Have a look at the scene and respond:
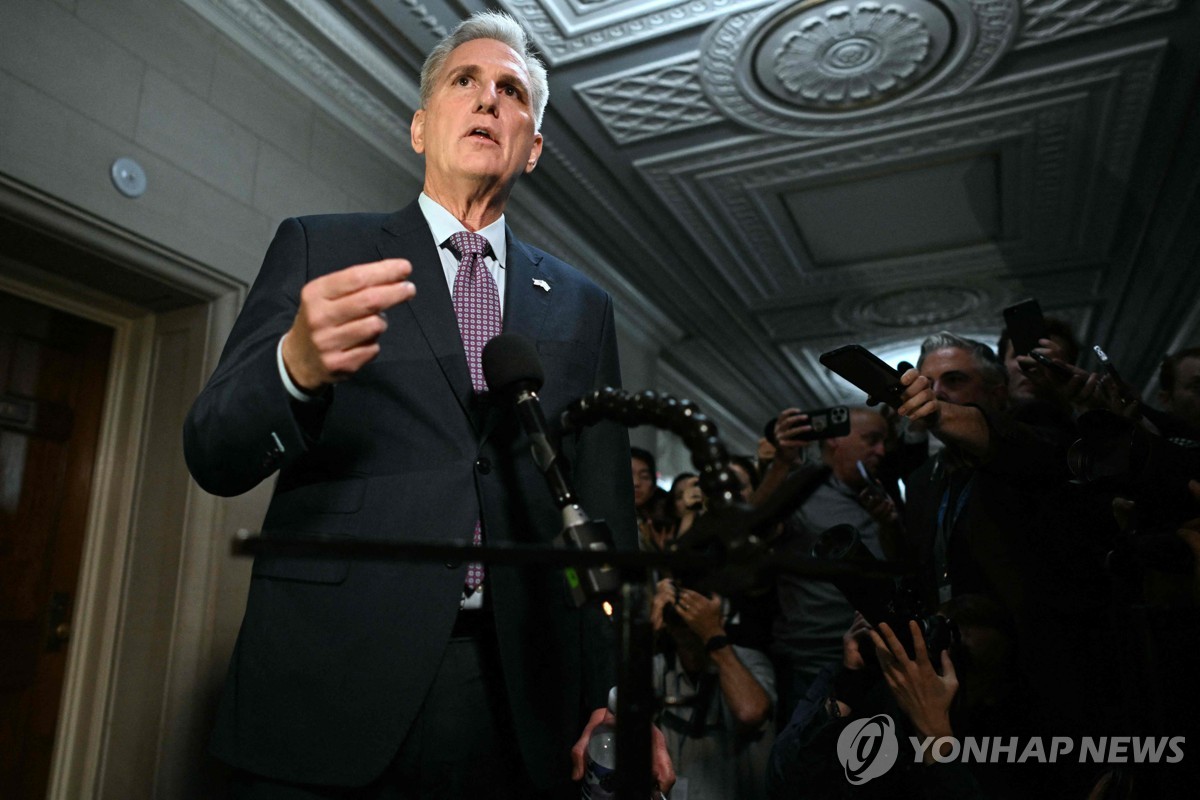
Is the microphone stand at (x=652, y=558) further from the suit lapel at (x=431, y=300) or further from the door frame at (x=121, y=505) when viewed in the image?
the door frame at (x=121, y=505)

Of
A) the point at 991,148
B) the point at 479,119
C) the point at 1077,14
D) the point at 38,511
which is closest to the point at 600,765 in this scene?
the point at 479,119

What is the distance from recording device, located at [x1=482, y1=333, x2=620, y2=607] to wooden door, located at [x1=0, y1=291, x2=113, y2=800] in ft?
7.54

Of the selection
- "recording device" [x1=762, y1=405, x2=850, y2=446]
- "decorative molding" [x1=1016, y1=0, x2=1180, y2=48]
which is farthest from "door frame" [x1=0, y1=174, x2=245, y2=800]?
"decorative molding" [x1=1016, y1=0, x2=1180, y2=48]

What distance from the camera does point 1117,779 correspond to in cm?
143

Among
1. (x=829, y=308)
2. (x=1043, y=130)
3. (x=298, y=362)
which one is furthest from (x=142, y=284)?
(x=829, y=308)

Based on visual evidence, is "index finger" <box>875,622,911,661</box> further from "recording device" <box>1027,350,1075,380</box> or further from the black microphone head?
the black microphone head

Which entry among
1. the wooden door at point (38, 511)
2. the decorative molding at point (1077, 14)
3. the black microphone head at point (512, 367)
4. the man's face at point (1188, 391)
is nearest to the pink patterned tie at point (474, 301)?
the black microphone head at point (512, 367)

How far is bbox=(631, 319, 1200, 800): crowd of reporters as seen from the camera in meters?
1.48

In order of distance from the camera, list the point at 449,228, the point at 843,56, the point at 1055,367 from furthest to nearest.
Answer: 1. the point at 843,56
2. the point at 1055,367
3. the point at 449,228

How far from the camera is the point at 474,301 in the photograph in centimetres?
101

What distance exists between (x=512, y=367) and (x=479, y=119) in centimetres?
46

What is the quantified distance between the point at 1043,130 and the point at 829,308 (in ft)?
7.66

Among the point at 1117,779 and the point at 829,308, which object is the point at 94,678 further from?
the point at 829,308

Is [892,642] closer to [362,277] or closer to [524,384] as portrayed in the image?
[524,384]
